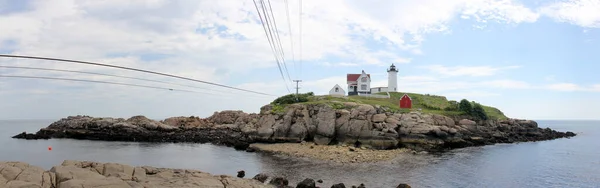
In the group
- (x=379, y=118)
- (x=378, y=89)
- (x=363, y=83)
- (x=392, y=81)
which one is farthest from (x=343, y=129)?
(x=378, y=89)

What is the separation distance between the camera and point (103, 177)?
16.3 m

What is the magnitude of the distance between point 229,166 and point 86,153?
→ 23.9 metres

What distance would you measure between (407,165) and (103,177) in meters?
26.5

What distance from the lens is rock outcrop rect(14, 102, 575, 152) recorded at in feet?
152

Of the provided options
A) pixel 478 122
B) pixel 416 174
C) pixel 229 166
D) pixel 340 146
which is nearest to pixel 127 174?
pixel 229 166

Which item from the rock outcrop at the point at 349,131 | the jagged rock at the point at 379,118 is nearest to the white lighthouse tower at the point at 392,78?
the rock outcrop at the point at 349,131

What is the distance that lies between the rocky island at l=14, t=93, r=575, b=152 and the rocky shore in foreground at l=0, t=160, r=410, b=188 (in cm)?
2307

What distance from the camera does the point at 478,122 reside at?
6331 cm

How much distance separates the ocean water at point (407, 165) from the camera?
29.2 m

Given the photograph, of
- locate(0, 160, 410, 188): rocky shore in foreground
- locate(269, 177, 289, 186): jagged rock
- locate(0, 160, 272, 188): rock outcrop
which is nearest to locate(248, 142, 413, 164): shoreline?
locate(269, 177, 289, 186): jagged rock

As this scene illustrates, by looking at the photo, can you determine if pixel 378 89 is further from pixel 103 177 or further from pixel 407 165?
pixel 103 177

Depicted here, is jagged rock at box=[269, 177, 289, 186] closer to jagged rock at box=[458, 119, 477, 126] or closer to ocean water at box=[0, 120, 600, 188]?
ocean water at box=[0, 120, 600, 188]

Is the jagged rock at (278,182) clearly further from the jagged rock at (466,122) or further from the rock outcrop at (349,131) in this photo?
the jagged rock at (466,122)

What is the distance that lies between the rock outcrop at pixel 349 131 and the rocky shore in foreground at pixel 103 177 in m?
23.0
